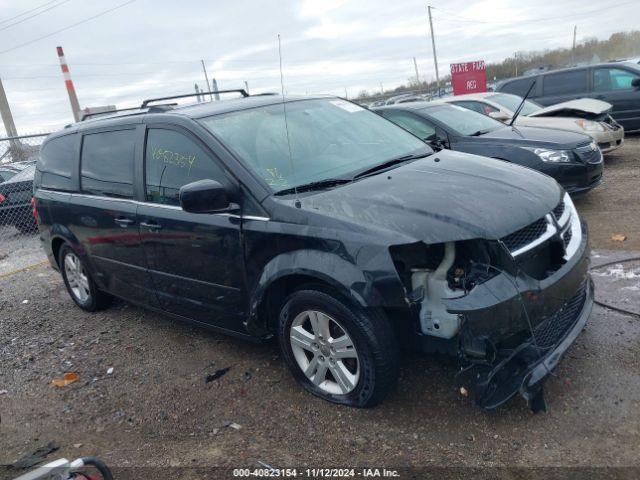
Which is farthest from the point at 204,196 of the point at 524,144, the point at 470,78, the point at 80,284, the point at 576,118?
the point at 470,78

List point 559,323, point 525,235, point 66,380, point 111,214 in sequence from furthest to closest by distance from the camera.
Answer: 1. point 111,214
2. point 66,380
3. point 559,323
4. point 525,235

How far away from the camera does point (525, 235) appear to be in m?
2.83

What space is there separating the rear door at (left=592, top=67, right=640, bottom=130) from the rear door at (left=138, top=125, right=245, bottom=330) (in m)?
10.2

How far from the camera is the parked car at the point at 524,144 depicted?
241 inches

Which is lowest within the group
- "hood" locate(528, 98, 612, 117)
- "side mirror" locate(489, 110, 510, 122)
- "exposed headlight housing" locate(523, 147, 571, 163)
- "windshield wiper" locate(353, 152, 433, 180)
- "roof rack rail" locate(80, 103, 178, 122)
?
"exposed headlight housing" locate(523, 147, 571, 163)

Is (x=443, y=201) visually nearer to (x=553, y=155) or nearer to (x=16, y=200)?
(x=553, y=155)

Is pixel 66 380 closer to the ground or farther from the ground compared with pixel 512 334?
closer to the ground

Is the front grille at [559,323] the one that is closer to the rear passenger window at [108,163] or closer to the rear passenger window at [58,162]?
the rear passenger window at [108,163]

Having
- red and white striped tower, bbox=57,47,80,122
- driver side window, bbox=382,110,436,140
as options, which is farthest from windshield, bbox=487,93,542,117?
red and white striped tower, bbox=57,47,80,122

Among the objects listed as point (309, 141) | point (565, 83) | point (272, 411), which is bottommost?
point (272, 411)

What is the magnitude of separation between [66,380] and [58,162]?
2.15 meters

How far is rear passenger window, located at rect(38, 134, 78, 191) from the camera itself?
193 inches

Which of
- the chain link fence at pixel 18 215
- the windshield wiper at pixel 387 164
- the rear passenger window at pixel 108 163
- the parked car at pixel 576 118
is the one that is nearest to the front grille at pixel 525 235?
the windshield wiper at pixel 387 164

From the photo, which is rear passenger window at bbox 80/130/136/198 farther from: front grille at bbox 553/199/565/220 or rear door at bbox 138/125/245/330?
front grille at bbox 553/199/565/220
